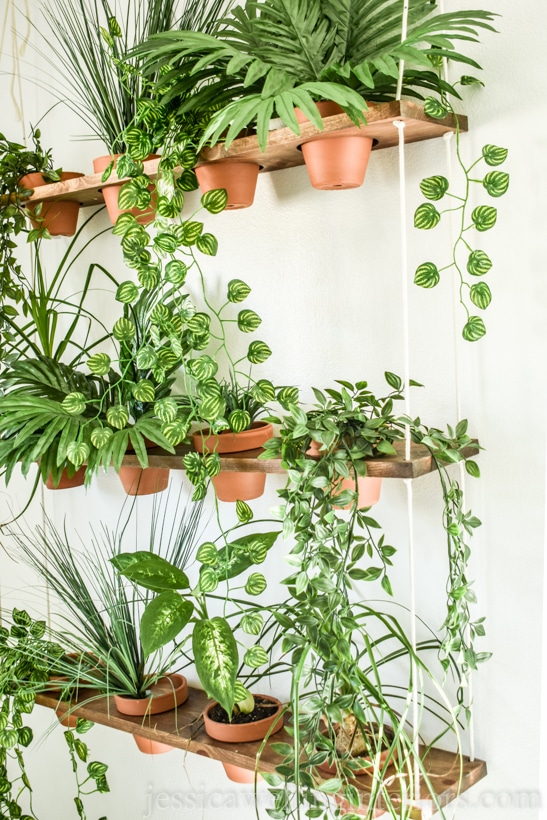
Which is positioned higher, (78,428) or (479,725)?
(78,428)

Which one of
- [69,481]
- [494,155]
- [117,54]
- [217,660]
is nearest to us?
[494,155]

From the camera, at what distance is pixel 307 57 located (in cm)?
132

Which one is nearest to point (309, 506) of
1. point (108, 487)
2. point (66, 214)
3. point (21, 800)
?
point (108, 487)

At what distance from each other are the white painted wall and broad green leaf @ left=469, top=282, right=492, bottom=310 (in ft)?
0.41

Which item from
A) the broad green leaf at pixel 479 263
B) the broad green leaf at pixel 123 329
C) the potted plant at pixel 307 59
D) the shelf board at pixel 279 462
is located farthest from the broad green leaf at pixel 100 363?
the broad green leaf at pixel 479 263

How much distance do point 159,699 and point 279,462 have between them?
2.06 ft

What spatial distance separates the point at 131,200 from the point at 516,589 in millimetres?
936

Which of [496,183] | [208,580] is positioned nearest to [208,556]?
[208,580]

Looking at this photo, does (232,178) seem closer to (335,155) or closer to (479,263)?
(335,155)

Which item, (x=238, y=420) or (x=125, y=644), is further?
(x=125, y=644)

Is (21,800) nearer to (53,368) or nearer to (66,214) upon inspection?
(53,368)

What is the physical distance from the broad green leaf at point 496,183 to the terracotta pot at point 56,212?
99 centimetres

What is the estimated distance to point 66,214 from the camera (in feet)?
6.35

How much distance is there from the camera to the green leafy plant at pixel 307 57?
3.96ft
